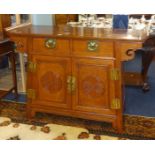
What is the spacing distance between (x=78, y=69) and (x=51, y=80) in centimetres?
28

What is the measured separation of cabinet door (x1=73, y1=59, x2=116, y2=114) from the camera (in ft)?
6.72

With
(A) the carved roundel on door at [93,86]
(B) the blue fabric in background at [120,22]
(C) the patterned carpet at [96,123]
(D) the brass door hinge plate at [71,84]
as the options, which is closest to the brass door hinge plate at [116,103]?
(A) the carved roundel on door at [93,86]

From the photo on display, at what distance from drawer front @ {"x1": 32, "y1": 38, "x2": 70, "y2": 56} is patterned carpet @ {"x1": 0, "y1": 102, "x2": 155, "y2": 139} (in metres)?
0.66

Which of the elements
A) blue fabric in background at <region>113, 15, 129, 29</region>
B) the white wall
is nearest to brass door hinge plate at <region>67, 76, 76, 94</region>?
blue fabric in background at <region>113, 15, 129, 29</region>

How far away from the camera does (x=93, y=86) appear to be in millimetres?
2119

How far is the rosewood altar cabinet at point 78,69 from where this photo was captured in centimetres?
198

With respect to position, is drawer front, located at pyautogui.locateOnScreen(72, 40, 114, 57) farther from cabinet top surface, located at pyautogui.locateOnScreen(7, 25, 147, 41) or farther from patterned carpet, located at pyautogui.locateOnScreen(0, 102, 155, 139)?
patterned carpet, located at pyautogui.locateOnScreen(0, 102, 155, 139)

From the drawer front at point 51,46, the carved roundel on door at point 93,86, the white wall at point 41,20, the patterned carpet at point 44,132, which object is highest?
the white wall at point 41,20

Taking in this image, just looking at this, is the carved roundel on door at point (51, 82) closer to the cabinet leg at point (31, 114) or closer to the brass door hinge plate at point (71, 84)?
the brass door hinge plate at point (71, 84)

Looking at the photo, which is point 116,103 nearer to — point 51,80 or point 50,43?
point 51,80
